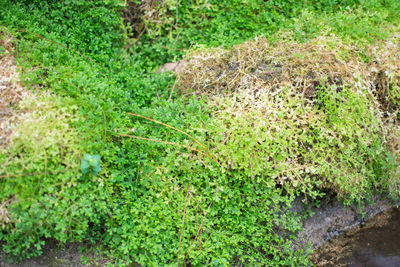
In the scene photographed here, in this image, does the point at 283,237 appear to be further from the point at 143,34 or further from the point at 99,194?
the point at 143,34

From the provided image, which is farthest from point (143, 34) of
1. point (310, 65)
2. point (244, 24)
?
point (310, 65)

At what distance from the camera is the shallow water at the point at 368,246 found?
3.69 metres

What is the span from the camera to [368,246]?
3818 mm

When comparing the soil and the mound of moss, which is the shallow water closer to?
the mound of moss

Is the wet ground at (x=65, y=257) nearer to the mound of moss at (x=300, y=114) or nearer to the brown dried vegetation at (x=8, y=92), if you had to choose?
the brown dried vegetation at (x=8, y=92)

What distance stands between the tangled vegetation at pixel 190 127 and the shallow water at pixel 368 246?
18.8 inches

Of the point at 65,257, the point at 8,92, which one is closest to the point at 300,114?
the point at 65,257

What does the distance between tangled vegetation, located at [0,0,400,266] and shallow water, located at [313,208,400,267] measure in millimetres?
478

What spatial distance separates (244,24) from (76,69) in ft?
8.09

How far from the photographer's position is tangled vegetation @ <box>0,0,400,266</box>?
2.61 meters

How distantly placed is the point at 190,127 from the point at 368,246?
2768mm

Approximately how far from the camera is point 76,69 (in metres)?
3.14

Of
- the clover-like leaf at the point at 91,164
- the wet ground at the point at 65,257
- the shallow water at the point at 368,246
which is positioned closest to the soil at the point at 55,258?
the wet ground at the point at 65,257

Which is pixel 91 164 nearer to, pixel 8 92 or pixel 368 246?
pixel 8 92
